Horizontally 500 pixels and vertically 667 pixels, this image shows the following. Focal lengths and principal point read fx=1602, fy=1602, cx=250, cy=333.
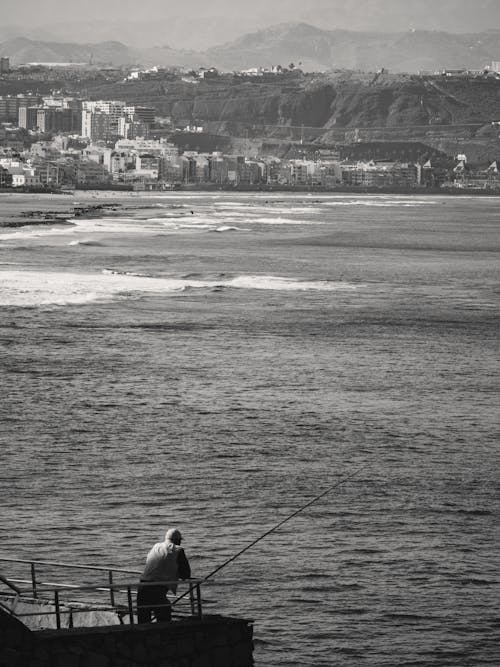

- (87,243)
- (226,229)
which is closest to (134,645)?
(87,243)

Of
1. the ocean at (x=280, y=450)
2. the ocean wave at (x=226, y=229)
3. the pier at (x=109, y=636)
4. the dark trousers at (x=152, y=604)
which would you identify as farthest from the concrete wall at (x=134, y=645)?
the ocean wave at (x=226, y=229)

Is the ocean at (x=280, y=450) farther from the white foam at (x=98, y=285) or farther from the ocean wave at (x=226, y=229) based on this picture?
the ocean wave at (x=226, y=229)

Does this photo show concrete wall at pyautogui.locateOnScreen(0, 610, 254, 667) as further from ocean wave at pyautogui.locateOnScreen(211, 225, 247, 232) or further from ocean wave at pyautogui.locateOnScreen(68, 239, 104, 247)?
ocean wave at pyautogui.locateOnScreen(211, 225, 247, 232)

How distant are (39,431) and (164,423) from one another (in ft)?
6.23

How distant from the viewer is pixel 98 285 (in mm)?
45625

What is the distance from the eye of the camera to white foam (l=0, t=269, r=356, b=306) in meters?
41.5

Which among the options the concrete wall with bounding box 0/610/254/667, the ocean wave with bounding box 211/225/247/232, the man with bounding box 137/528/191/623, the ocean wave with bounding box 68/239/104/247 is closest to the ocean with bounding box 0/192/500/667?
the man with bounding box 137/528/191/623

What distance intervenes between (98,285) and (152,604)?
119ft

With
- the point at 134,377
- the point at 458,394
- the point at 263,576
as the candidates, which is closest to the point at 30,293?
the point at 134,377

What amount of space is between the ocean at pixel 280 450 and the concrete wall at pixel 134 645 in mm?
2616

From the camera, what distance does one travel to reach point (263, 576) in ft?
46.8

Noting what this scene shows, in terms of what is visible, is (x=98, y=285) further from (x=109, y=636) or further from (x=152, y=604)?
(x=109, y=636)

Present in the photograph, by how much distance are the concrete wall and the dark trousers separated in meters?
0.20

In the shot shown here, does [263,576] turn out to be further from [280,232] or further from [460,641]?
[280,232]
